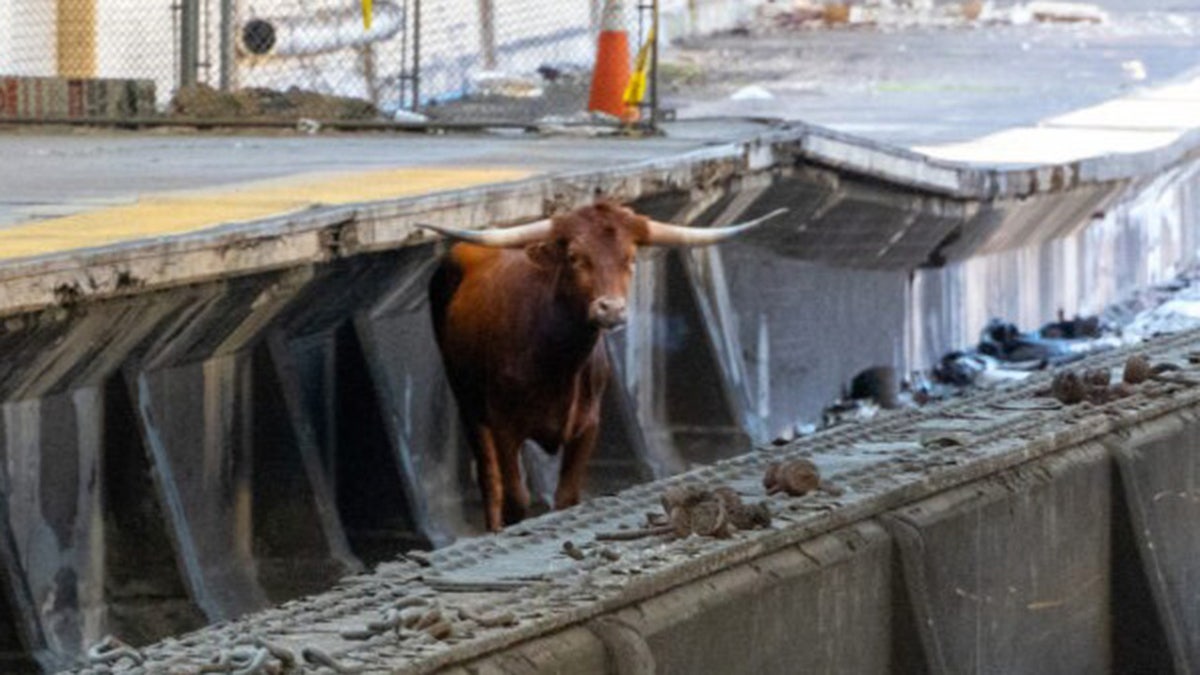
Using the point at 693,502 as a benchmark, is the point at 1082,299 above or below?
below

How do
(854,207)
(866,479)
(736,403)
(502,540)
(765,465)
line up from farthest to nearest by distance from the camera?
(854,207) → (736,403) → (765,465) → (866,479) → (502,540)

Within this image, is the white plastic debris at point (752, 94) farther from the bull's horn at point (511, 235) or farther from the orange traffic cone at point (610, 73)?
the bull's horn at point (511, 235)

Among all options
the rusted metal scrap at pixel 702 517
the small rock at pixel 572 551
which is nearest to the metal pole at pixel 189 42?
the rusted metal scrap at pixel 702 517

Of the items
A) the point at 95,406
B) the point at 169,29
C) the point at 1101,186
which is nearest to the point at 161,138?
the point at 169,29

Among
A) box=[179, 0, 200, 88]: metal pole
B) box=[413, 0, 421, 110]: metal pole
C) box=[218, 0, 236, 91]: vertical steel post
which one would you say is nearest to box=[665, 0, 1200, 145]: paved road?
box=[413, 0, 421, 110]: metal pole

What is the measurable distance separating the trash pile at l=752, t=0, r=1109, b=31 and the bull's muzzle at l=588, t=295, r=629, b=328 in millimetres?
34234

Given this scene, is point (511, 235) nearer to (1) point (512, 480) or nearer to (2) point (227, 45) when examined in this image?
(1) point (512, 480)

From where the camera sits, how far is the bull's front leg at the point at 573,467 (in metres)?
15.8

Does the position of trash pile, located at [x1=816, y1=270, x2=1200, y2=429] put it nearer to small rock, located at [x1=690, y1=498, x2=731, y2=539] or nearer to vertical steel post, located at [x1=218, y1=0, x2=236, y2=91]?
vertical steel post, located at [x1=218, y1=0, x2=236, y2=91]

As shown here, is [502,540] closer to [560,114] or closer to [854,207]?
[854,207]

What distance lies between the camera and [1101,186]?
25859 millimetres

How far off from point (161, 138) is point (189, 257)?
32.9ft

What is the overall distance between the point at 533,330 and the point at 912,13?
36420 millimetres

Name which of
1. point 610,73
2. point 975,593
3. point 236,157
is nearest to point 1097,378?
point 975,593
